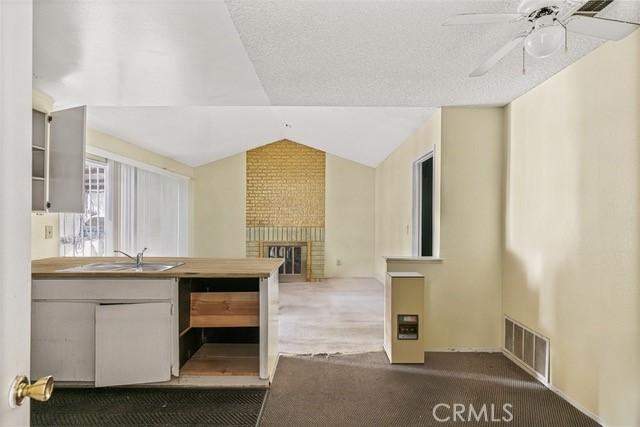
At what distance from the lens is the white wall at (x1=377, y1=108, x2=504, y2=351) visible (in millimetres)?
3473

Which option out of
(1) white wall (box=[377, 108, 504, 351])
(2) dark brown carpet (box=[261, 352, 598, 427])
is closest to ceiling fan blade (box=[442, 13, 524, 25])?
(1) white wall (box=[377, 108, 504, 351])

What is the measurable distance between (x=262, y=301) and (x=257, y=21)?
1.74 metres

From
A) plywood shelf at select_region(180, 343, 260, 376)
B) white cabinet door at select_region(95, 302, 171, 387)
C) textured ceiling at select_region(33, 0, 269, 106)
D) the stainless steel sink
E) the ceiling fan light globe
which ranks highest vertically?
textured ceiling at select_region(33, 0, 269, 106)

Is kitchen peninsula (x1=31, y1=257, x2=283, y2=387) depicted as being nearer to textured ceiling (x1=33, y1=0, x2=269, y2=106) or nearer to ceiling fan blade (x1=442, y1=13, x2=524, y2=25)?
textured ceiling (x1=33, y1=0, x2=269, y2=106)

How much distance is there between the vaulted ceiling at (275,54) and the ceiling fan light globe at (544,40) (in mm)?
356

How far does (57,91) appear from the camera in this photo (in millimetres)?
3080

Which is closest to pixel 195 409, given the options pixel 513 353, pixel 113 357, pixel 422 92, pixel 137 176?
pixel 113 357

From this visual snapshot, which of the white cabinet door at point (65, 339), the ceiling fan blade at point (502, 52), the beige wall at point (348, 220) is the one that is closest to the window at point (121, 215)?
the white cabinet door at point (65, 339)

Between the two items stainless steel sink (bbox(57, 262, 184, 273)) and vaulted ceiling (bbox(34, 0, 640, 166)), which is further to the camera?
stainless steel sink (bbox(57, 262, 184, 273))

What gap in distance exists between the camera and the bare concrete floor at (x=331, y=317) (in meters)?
3.70

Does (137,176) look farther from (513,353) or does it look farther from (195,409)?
(513,353)

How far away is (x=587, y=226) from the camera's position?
7.71ft

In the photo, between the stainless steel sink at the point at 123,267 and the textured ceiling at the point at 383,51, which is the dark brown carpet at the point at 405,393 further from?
the textured ceiling at the point at 383,51

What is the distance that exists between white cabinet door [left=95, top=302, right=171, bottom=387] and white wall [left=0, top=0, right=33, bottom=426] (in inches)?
78.8
